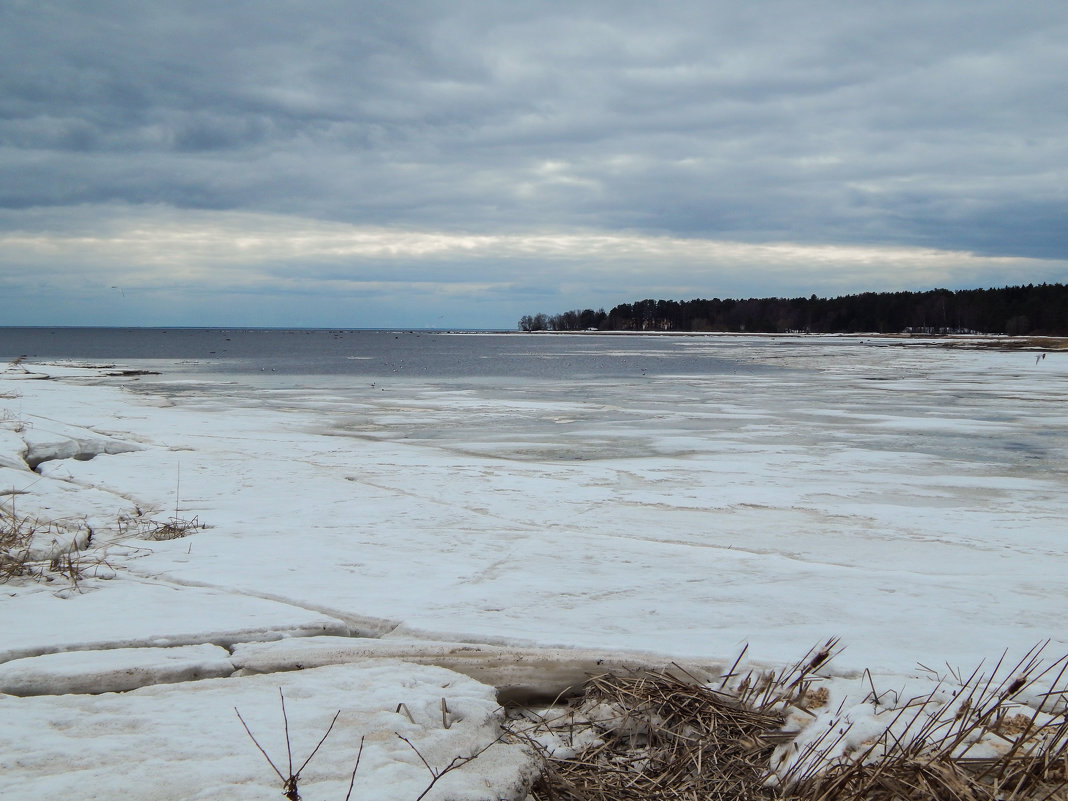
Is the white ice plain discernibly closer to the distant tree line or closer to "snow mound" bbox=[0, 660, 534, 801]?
"snow mound" bbox=[0, 660, 534, 801]

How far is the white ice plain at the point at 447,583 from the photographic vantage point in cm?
297

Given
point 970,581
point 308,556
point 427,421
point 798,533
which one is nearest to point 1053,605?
point 970,581

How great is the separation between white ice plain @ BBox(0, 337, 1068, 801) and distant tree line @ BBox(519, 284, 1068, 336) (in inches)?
4701

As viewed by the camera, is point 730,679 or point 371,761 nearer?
point 371,761

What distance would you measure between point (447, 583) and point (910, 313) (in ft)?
525

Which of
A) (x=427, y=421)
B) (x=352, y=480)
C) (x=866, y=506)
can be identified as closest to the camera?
(x=866, y=506)

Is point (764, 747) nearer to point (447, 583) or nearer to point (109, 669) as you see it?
point (447, 583)

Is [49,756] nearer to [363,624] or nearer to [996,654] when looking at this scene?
[363,624]

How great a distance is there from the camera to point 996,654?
4074 mm

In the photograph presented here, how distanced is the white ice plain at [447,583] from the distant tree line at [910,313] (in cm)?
11942

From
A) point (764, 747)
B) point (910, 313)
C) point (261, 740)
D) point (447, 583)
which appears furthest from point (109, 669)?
point (910, 313)

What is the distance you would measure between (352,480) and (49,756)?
660cm

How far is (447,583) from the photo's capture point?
5.30m

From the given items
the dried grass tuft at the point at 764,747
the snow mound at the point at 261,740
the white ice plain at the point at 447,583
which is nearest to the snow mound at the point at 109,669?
the white ice plain at the point at 447,583
